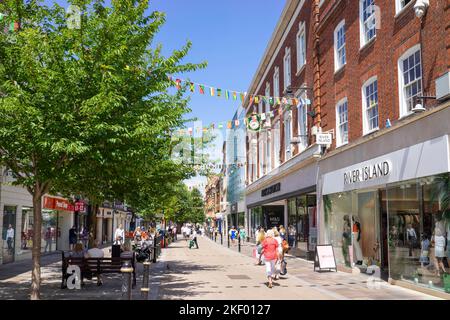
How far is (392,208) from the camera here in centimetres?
1430

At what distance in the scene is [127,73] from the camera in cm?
1095

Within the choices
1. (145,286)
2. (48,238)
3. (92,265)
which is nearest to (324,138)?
(92,265)

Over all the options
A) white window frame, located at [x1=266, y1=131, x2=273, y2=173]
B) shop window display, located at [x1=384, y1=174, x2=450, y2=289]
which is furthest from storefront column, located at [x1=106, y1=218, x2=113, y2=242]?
shop window display, located at [x1=384, y1=174, x2=450, y2=289]

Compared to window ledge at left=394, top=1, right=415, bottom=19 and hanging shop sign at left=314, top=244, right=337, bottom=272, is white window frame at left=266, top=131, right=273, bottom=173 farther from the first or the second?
window ledge at left=394, top=1, right=415, bottom=19

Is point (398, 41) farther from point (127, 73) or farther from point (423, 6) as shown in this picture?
point (127, 73)

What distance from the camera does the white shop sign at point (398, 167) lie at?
11477 mm

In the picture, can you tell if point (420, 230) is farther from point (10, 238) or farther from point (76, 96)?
point (10, 238)

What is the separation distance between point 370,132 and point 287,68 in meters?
13.6

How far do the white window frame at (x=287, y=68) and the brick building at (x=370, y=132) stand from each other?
90mm

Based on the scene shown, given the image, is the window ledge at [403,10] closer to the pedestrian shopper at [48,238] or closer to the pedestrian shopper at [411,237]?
the pedestrian shopper at [411,237]

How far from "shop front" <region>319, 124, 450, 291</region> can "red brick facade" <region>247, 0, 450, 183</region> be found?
1.24 meters

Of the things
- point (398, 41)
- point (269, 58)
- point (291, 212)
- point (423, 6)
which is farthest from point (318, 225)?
point (269, 58)

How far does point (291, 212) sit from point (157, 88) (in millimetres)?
18126

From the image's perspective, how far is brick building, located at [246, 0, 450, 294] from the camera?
12.2 m
